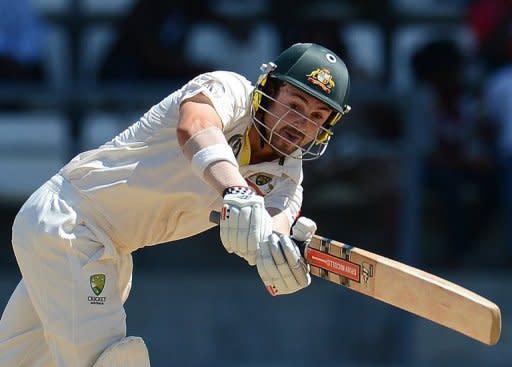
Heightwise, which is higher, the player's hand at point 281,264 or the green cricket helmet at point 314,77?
the green cricket helmet at point 314,77

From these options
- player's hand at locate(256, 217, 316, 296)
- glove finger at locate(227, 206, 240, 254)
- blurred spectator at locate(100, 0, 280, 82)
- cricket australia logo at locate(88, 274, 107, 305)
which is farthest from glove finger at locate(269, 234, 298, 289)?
blurred spectator at locate(100, 0, 280, 82)

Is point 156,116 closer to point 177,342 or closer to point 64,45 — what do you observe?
point 177,342

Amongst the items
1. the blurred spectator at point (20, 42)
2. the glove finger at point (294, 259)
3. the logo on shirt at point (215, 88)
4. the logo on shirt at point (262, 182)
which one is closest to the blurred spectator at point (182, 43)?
the blurred spectator at point (20, 42)

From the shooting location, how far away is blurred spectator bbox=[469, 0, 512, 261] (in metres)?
7.74

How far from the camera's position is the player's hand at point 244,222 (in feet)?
13.5

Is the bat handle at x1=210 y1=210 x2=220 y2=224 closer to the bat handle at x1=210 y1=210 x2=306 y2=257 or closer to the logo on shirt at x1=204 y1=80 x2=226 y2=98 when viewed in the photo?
the bat handle at x1=210 y1=210 x2=306 y2=257

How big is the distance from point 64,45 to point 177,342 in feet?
6.10

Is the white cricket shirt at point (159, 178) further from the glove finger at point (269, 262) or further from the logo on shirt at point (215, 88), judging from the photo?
the glove finger at point (269, 262)

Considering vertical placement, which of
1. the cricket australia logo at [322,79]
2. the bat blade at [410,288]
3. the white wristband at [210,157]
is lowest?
the bat blade at [410,288]

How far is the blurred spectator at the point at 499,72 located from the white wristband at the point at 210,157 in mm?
3692

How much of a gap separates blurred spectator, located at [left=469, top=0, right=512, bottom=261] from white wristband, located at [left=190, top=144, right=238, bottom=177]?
3.69m

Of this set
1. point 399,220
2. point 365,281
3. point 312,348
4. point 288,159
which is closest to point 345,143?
point 399,220

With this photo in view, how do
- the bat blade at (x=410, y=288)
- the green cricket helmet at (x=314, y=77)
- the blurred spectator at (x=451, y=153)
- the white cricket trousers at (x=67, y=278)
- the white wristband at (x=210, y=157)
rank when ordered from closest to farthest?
the bat blade at (x=410, y=288)
the white wristband at (x=210, y=157)
the green cricket helmet at (x=314, y=77)
the white cricket trousers at (x=67, y=278)
the blurred spectator at (x=451, y=153)

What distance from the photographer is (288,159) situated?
15.4ft
